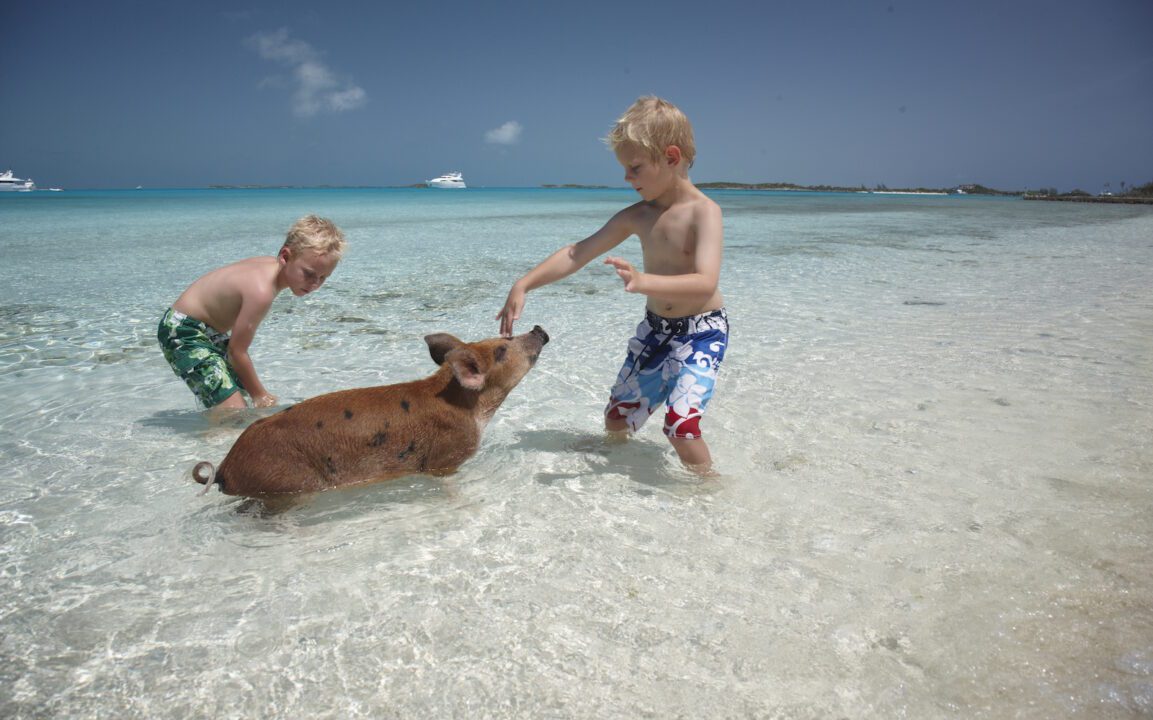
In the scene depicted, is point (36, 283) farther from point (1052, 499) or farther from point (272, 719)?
point (1052, 499)

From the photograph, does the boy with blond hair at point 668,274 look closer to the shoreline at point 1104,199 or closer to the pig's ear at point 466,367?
the pig's ear at point 466,367

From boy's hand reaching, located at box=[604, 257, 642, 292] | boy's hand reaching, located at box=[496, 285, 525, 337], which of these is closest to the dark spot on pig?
boy's hand reaching, located at box=[496, 285, 525, 337]

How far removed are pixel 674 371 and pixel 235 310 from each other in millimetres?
3357

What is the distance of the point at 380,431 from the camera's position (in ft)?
11.5

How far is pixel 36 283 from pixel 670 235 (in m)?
12.5

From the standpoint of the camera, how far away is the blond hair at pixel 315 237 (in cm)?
461

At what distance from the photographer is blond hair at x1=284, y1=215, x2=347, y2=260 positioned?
15.1 ft

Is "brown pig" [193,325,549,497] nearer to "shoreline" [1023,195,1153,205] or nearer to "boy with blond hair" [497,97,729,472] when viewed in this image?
"boy with blond hair" [497,97,729,472]

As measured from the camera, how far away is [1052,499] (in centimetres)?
365

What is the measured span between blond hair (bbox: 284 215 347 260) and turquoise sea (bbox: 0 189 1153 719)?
1584mm

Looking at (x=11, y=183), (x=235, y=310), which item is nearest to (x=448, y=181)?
(x=11, y=183)

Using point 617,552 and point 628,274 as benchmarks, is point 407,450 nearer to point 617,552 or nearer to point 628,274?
point 617,552

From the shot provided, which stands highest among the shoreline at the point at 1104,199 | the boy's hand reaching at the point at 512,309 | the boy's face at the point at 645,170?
the shoreline at the point at 1104,199

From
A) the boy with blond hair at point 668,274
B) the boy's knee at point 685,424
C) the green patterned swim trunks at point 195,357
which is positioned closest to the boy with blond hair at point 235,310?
the green patterned swim trunks at point 195,357
